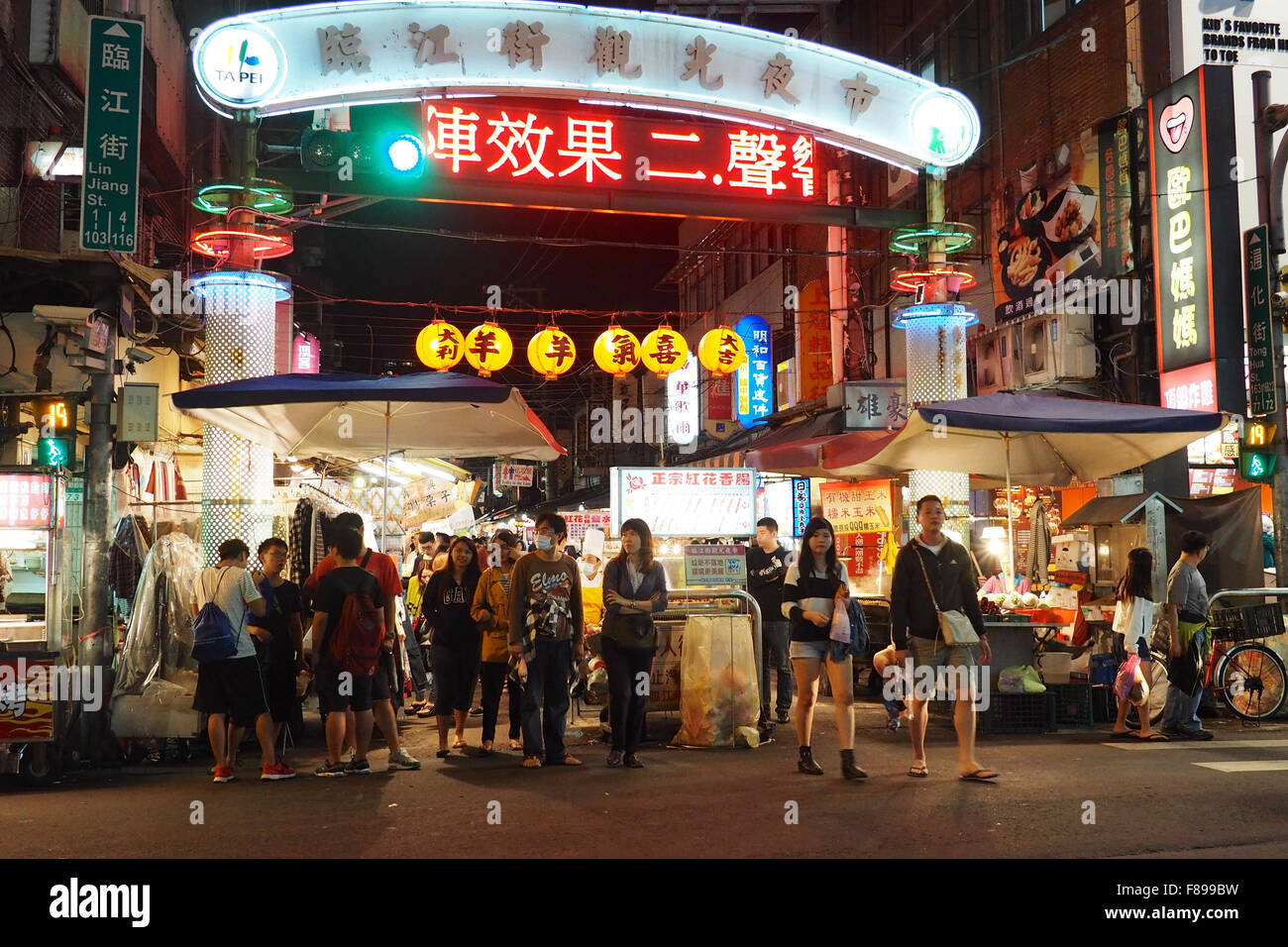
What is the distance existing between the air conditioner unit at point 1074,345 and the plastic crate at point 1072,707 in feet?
25.1

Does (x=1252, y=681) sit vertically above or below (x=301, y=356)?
below

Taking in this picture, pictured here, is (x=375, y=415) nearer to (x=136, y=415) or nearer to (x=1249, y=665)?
(x=136, y=415)

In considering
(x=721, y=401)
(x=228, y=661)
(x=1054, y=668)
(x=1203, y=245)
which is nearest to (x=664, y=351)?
(x=1203, y=245)

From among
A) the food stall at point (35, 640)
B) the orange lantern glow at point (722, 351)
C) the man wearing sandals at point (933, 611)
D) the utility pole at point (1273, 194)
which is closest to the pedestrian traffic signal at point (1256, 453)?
the utility pole at point (1273, 194)

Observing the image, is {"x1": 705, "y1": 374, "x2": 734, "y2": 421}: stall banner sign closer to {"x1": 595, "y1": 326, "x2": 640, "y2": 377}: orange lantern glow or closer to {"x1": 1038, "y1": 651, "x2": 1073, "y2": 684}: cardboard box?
{"x1": 595, "y1": 326, "x2": 640, "y2": 377}: orange lantern glow

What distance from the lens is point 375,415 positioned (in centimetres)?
1251

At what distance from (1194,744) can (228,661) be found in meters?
8.79

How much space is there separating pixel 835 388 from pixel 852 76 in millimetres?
9402

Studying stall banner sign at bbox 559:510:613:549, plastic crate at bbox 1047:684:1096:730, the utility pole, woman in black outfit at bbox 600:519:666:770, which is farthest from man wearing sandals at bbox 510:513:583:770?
stall banner sign at bbox 559:510:613:549

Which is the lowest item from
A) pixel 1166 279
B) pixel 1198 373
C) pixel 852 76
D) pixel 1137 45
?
pixel 1198 373

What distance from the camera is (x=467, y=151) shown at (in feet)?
43.2

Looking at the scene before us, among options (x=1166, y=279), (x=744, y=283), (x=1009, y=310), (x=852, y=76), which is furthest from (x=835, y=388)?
(x=744, y=283)

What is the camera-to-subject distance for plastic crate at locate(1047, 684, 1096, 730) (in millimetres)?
12109
